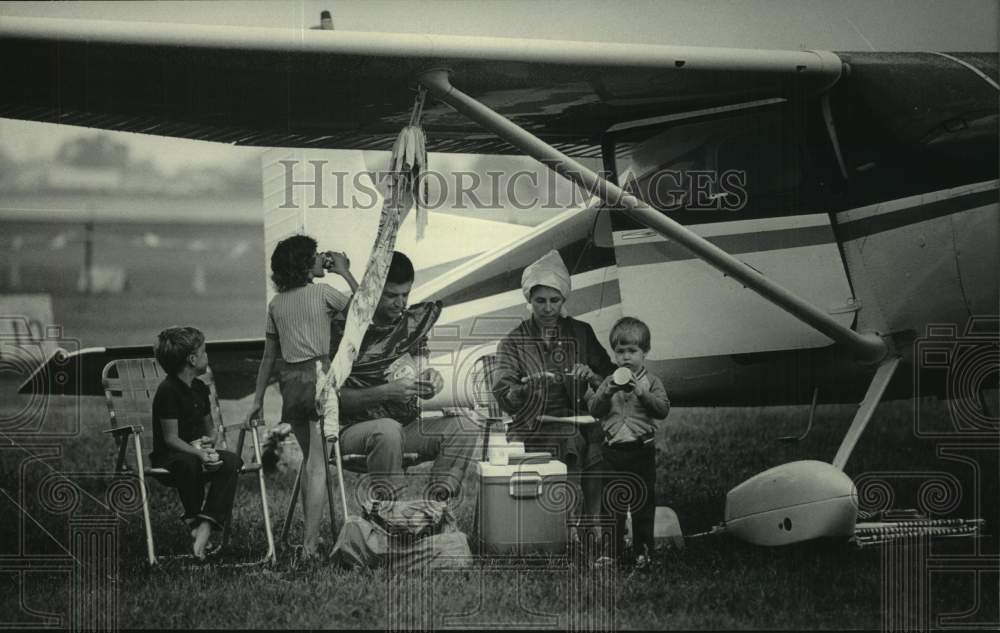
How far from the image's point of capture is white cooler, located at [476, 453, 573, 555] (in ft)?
14.1

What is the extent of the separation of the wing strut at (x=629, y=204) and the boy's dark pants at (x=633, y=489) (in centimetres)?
79

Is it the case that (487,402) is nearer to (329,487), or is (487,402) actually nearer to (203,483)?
(329,487)

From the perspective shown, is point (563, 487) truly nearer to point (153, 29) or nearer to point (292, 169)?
point (292, 169)

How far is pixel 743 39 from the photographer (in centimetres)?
464

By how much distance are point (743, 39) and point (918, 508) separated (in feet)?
6.97

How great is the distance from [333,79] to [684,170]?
5.19 ft

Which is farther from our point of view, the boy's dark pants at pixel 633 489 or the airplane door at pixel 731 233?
the airplane door at pixel 731 233

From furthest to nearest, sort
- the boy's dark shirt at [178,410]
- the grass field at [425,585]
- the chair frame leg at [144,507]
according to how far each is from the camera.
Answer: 1. the boy's dark shirt at [178,410]
2. the chair frame leg at [144,507]
3. the grass field at [425,585]

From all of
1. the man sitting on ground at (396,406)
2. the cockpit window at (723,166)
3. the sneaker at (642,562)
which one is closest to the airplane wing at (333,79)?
the cockpit window at (723,166)

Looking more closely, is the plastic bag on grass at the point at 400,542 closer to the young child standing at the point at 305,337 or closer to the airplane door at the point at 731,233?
the young child standing at the point at 305,337

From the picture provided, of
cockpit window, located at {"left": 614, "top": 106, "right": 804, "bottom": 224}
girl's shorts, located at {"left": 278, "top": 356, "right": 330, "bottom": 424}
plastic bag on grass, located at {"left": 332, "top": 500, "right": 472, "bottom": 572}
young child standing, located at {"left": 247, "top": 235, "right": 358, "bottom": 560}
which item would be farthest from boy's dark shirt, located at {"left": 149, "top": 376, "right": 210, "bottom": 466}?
cockpit window, located at {"left": 614, "top": 106, "right": 804, "bottom": 224}

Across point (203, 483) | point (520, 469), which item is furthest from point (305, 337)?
point (520, 469)

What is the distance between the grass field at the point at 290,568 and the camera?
404 cm

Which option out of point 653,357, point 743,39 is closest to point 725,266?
point 653,357
